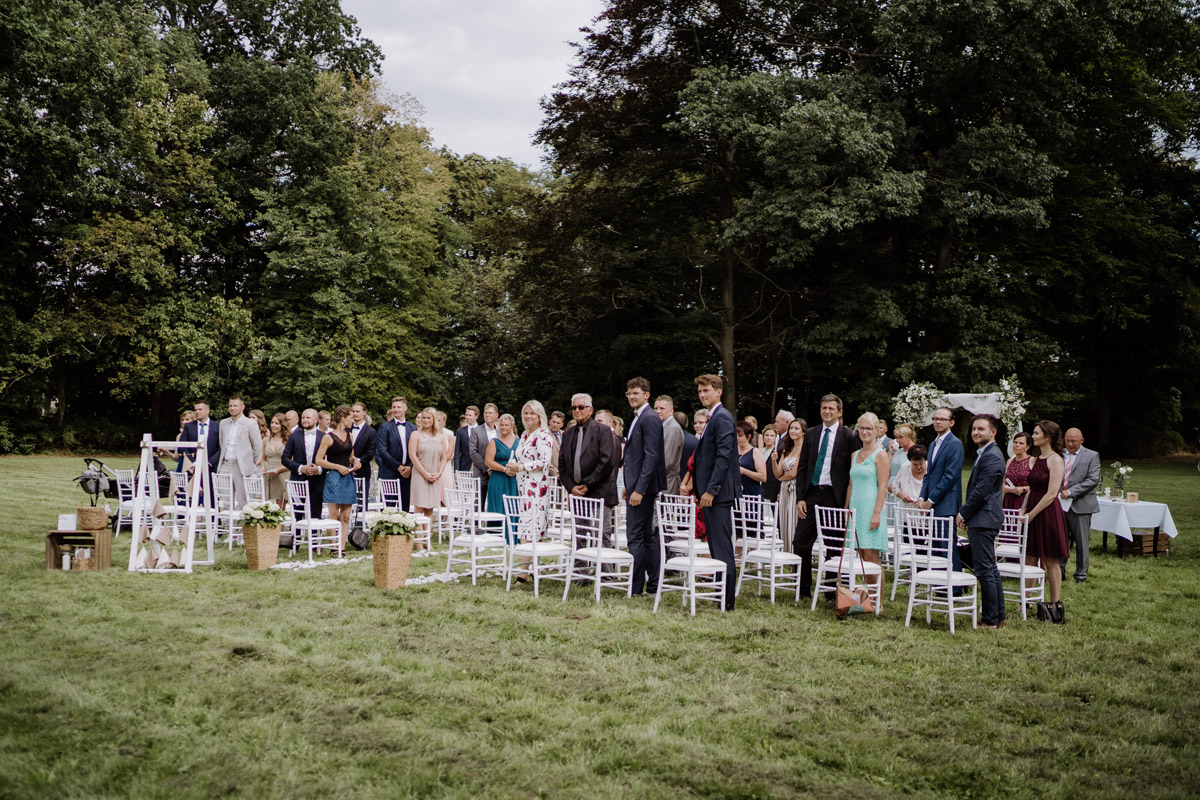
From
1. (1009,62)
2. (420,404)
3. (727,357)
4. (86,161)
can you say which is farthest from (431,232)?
(1009,62)

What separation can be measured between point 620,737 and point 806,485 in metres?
4.37

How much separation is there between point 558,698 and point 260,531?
17.3ft

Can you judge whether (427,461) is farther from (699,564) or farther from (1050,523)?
(1050,523)

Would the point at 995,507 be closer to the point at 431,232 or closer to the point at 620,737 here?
the point at 620,737

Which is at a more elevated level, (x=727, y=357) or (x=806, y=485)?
(x=727, y=357)

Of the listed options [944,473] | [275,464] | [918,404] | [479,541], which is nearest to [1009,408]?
[918,404]

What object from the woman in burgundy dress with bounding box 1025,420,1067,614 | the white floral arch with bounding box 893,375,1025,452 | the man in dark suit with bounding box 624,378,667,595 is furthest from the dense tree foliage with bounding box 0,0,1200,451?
the man in dark suit with bounding box 624,378,667,595

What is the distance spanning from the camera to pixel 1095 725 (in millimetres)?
4820

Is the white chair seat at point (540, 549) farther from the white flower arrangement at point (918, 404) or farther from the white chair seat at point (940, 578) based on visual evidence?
the white flower arrangement at point (918, 404)

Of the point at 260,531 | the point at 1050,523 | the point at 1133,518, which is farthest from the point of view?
the point at 1133,518

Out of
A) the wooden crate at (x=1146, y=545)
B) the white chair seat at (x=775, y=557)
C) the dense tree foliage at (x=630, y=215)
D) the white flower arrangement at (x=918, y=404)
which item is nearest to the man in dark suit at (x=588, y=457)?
the white chair seat at (x=775, y=557)

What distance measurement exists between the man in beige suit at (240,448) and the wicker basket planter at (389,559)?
369 cm

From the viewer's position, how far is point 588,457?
8.47 metres

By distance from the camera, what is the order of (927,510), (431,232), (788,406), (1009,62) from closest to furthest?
(927,510), (1009,62), (788,406), (431,232)
